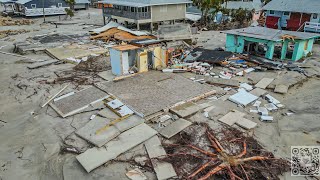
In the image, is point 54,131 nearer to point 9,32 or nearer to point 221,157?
point 221,157

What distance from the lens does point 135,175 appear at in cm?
826

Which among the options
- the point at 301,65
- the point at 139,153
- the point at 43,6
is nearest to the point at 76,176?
the point at 139,153

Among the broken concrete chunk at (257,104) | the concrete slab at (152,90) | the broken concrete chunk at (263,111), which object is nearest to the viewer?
the broken concrete chunk at (263,111)

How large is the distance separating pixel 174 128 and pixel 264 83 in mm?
7764

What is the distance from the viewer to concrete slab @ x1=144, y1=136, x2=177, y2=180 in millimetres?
8195

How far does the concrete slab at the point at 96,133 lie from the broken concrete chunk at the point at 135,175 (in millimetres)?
1854

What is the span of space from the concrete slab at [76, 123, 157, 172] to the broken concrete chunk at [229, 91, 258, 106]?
5.10 m

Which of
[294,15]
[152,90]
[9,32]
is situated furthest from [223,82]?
[9,32]

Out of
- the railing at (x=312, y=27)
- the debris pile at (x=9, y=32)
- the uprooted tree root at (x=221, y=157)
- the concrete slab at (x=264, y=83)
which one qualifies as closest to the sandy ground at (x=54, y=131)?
the uprooted tree root at (x=221, y=157)

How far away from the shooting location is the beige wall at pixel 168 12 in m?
31.9

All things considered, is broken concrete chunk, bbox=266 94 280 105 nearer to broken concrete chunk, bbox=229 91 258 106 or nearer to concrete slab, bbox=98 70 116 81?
broken concrete chunk, bbox=229 91 258 106

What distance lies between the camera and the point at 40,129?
11.0m

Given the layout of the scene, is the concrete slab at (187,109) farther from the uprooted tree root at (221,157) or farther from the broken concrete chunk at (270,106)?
the broken concrete chunk at (270,106)

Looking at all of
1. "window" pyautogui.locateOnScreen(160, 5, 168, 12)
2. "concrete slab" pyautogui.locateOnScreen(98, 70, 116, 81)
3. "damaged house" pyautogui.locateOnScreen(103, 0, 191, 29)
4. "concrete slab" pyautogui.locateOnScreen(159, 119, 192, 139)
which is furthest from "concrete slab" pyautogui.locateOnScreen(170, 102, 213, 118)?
"window" pyautogui.locateOnScreen(160, 5, 168, 12)
